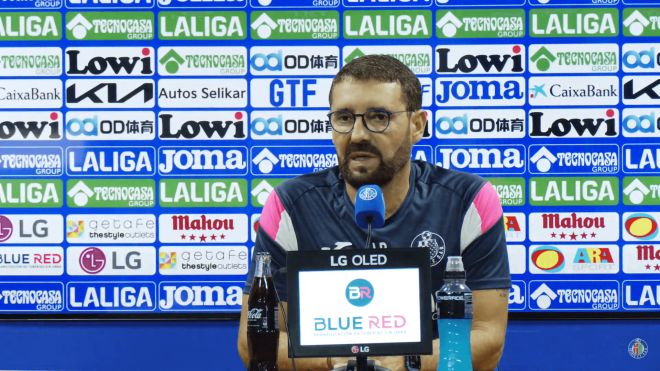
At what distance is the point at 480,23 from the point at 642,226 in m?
0.98

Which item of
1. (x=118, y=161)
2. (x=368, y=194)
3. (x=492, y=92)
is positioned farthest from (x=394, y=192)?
(x=118, y=161)

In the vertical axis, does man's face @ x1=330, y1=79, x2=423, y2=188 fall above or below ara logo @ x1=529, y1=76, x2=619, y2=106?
below

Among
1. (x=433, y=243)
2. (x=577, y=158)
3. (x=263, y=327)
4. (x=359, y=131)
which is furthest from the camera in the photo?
(x=577, y=158)

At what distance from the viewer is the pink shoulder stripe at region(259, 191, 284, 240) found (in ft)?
4.71

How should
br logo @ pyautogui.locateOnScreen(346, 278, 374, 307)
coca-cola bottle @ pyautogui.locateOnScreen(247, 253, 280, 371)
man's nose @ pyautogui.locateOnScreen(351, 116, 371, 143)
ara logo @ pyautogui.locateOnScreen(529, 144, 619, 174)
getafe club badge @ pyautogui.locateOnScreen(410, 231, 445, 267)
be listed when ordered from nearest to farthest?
br logo @ pyautogui.locateOnScreen(346, 278, 374, 307) → coca-cola bottle @ pyautogui.locateOnScreen(247, 253, 280, 371) → man's nose @ pyautogui.locateOnScreen(351, 116, 371, 143) → getafe club badge @ pyautogui.locateOnScreen(410, 231, 445, 267) → ara logo @ pyautogui.locateOnScreen(529, 144, 619, 174)

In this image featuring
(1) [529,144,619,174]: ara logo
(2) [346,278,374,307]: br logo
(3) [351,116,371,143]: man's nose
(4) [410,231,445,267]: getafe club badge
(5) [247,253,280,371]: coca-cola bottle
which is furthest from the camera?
(1) [529,144,619,174]: ara logo

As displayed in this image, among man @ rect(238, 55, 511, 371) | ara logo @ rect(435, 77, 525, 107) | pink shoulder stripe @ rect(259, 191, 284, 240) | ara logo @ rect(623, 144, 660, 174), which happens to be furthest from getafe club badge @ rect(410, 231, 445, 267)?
ara logo @ rect(623, 144, 660, 174)

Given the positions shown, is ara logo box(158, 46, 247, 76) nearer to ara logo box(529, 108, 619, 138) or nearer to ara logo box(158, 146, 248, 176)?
ara logo box(158, 146, 248, 176)

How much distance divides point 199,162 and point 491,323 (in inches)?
51.6

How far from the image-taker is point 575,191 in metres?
2.14

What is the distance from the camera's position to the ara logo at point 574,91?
7.04ft

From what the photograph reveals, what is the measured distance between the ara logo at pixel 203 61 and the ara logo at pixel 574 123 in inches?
44.9

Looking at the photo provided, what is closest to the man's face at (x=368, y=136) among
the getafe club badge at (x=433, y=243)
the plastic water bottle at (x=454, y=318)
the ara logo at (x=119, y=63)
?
the getafe club badge at (x=433, y=243)

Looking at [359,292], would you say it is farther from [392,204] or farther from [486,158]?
[486,158]
